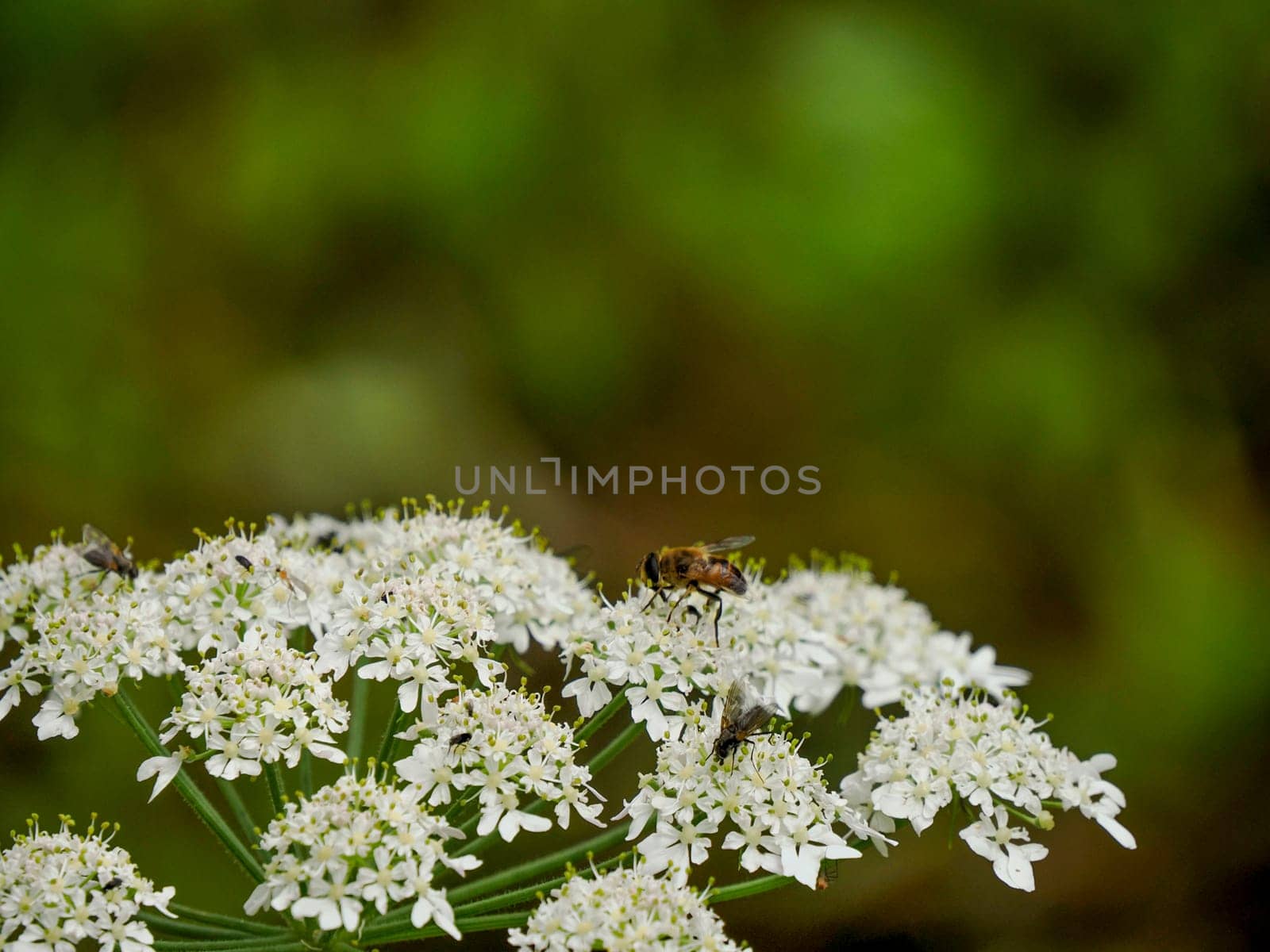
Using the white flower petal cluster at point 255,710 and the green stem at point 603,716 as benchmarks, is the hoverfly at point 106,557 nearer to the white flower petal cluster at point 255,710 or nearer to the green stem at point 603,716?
the white flower petal cluster at point 255,710

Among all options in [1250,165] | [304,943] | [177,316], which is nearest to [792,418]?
[1250,165]

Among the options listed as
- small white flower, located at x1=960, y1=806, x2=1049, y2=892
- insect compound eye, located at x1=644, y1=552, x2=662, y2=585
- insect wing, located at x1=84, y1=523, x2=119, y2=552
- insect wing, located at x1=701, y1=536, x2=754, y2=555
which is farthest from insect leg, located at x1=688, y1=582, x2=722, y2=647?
insect wing, located at x1=84, y1=523, x2=119, y2=552

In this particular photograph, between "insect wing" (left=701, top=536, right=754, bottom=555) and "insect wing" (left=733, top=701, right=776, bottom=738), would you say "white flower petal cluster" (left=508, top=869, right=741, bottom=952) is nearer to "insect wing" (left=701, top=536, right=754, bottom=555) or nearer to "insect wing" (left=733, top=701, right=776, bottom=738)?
"insect wing" (left=733, top=701, right=776, bottom=738)

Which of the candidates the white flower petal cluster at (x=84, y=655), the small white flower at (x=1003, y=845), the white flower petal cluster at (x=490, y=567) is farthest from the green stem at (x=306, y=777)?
the small white flower at (x=1003, y=845)

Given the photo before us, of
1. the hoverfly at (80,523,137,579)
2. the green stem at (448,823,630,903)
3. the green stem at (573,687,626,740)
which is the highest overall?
the hoverfly at (80,523,137,579)

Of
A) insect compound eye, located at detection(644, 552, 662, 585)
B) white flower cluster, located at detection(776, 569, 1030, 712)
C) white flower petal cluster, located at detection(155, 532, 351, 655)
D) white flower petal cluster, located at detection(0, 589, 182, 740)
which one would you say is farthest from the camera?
white flower cluster, located at detection(776, 569, 1030, 712)

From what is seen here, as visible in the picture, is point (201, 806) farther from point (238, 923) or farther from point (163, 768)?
point (238, 923)

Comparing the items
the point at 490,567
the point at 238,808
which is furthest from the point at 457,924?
the point at 490,567

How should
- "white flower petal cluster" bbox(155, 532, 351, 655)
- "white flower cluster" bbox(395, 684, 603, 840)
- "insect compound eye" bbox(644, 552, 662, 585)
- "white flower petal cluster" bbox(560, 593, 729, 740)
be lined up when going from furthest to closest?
"insect compound eye" bbox(644, 552, 662, 585), "white flower petal cluster" bbox(155, 532, 351, 655), "white flower petal cluster" bbox(560, 593, 729, 740), "white flower cluster" bbox(395, 684, 603, 840)
